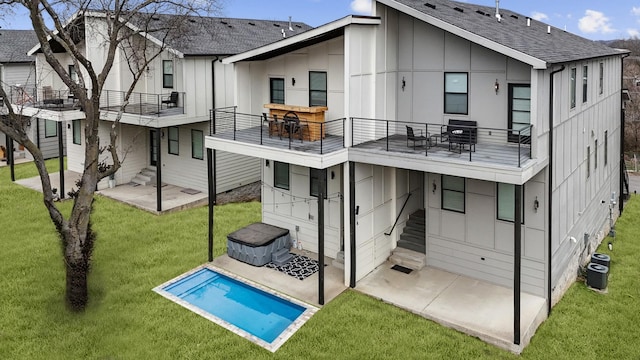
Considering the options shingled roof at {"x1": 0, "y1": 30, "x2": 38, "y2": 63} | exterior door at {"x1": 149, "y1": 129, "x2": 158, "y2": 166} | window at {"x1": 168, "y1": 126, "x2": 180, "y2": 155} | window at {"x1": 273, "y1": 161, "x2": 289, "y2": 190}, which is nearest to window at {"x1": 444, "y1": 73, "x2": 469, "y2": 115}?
window at {"x1": 273, "y1": 161, "x2": 289, "y2": 190}

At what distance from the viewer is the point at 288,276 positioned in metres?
15.1

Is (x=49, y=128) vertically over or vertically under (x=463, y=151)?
over

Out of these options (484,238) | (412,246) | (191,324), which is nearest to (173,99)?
(412,246)

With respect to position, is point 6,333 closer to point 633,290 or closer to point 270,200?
point 270,200

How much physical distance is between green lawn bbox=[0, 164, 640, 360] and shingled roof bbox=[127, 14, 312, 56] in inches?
376

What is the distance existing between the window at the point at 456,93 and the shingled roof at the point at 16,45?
93.7 feet

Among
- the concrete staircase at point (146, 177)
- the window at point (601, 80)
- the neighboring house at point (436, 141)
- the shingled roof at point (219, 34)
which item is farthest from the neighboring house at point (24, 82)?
the window at point (601, 80)

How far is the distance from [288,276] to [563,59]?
9.25m

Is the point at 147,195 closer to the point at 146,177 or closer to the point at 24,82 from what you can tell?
the point at 146,177

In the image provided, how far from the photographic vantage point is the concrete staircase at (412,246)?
15445 mm

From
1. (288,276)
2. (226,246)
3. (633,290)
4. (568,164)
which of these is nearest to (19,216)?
(226,246)

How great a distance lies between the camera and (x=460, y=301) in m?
13.3

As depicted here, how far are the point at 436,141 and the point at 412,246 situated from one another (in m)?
3.65

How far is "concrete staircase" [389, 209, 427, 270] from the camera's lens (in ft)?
50.7
